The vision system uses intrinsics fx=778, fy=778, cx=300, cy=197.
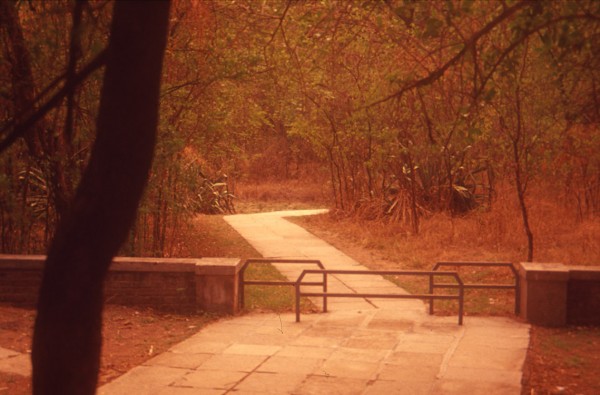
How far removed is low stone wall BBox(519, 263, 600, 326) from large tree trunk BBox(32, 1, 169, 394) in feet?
21.5

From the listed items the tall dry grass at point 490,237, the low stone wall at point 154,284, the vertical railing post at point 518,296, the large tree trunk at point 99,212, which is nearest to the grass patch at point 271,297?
the low stone wall at point 154,284

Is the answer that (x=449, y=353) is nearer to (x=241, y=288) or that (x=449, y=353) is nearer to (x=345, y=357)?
(x=345, y=357)

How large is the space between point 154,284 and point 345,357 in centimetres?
318

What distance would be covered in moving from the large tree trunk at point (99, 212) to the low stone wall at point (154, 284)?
5.61 m

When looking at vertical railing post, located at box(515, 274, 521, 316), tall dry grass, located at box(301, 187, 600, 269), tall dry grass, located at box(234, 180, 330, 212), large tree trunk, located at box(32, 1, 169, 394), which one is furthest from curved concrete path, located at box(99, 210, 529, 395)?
tall dry grass, located at box(234, 180, 330, 212)

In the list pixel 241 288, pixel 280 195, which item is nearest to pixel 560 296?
pixel 241 288

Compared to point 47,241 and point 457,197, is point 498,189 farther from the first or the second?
point 47,241

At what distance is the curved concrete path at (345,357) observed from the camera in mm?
6770

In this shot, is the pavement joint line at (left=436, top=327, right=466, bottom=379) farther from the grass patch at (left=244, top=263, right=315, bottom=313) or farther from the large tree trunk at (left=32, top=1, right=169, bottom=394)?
the large tree trunk at (left=32, top=1, right=169, bottom=394)

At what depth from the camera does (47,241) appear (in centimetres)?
1123

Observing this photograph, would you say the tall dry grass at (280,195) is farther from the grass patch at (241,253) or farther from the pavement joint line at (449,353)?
the pavement joint line at (449,353)

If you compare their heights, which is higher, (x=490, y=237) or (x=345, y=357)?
(x=490, y=237)

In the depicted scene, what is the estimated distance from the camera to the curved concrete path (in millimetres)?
6770

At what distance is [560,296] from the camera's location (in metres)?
9.52
